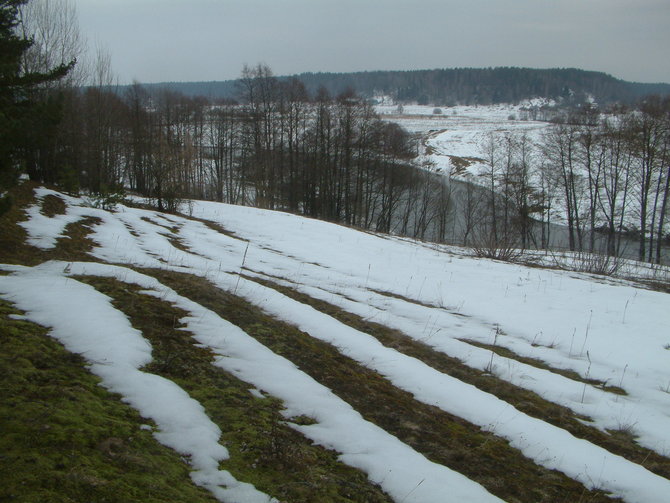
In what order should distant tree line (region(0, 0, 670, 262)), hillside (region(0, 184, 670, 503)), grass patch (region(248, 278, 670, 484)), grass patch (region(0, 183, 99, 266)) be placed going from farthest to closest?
distant tree line (region(0, 0, 670, 262)) < grass patch (region(0, 183, 99, 266)) < grass patch (region(248, 278, 670, 484)) < hillside (region(0, 184, 670, 503))

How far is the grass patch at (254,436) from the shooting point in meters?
2.13

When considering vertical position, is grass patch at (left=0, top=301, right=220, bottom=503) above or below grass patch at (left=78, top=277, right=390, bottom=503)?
above

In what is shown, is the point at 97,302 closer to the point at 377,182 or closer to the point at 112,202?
the point at 112,202

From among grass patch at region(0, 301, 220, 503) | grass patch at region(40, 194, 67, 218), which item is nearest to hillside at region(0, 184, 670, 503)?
grass patch at region(0, 301, 220, 503)

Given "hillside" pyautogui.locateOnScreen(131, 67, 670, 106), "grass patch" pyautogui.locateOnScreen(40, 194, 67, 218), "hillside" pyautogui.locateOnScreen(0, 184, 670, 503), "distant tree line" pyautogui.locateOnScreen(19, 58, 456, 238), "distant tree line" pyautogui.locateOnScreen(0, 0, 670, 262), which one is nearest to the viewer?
"hillside" pyautogui.locateOnScreen(0, 184, 670, 503)

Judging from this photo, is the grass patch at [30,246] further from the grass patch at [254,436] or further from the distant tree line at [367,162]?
the distant tree line at [367,162]

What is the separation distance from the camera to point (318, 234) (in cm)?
1577

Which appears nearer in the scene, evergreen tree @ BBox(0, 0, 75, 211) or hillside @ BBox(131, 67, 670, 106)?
evergreen tree @ BBox(0, 0, 75, 211)

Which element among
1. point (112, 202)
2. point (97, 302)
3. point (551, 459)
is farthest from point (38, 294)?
point (112, 202)

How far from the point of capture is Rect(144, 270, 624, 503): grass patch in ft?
9.00

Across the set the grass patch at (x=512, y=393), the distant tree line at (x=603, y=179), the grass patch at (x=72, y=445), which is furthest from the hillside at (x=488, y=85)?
the grass patch at (x=72, y=445)

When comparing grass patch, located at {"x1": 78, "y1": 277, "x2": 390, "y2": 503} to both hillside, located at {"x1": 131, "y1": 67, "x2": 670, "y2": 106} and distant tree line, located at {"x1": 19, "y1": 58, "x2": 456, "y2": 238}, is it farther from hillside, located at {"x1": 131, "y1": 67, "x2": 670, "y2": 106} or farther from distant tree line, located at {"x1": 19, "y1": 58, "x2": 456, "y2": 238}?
hillside, located at {"x1": 131, "y1": 67, "x2": 670, "y2": 106}

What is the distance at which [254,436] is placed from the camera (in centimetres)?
248

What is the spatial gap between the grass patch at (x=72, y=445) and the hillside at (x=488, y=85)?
164995 mm
